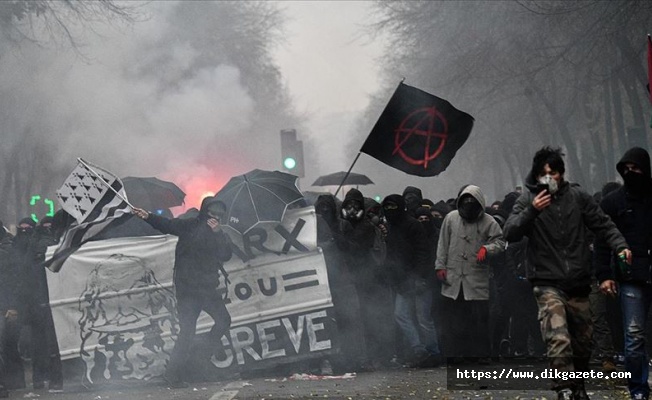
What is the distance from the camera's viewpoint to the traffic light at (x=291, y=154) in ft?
65.7

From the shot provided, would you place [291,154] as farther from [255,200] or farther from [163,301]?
[163,301]

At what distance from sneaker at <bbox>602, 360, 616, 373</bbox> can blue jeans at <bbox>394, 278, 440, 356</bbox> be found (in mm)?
1827

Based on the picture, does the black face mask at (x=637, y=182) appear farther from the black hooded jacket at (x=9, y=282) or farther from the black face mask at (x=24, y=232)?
the black face mask at (x=24, y=232)

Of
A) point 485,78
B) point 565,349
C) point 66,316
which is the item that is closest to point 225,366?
point 66,316

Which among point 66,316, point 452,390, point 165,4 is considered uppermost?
point 165,4

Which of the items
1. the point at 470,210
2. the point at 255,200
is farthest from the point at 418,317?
the point at 255,200

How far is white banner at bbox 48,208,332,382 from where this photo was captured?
1077 centimetres

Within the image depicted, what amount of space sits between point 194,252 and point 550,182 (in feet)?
12.5

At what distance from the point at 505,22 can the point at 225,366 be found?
18123 mm

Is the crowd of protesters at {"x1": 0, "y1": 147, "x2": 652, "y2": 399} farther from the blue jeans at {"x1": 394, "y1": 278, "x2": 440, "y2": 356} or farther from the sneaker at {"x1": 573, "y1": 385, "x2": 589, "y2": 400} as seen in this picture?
the sneaker at {"x1": 573, "y1": 385, "x2": 589, "y2": 400}

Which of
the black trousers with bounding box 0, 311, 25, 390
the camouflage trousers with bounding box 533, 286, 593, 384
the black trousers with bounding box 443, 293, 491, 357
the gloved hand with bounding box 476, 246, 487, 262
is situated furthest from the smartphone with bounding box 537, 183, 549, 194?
the black trousers with bounding box 0, 311, 25, 390

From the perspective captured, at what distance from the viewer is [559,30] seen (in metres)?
25.8

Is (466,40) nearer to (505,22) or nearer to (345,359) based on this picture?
(505,22)

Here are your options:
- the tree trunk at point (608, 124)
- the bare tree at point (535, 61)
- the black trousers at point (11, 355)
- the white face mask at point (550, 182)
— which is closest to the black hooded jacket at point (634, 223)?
the white face mask at point (550, 182)
